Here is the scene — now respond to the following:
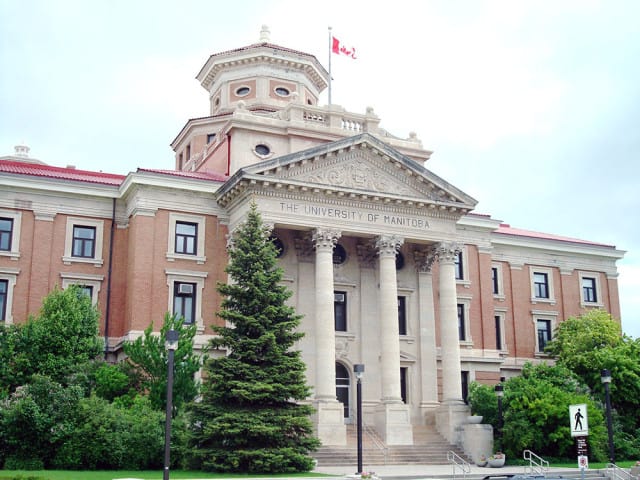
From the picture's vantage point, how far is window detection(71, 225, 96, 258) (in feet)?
141

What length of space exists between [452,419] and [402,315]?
23.2 feet

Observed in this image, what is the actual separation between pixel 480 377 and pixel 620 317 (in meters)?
15.0

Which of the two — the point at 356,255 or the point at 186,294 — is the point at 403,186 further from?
the point at 186,294

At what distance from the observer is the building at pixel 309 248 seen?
41.2m

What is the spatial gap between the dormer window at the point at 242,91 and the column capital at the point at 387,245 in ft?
59.0

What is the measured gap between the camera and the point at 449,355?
43.4 m

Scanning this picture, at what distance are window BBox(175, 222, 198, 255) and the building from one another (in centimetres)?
8

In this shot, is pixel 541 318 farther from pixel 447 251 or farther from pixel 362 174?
pixel 362 174

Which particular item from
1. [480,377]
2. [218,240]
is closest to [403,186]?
[218,240]

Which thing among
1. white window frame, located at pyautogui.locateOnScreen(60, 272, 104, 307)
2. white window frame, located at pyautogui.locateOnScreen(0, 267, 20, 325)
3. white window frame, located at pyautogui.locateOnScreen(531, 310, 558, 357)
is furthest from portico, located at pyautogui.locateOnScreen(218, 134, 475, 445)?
white window frame, located at pyautogui.locateOnScreen(0, 267, 20, 325)

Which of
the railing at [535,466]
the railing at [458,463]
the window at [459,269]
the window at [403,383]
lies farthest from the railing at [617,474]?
the window at [459,269]

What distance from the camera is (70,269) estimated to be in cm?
4247

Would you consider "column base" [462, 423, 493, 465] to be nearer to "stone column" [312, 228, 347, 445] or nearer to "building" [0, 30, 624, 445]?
"building" [0, 30, 624, 445]

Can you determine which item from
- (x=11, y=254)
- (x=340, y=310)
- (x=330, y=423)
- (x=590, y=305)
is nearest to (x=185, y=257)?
(x=11, y=254)
